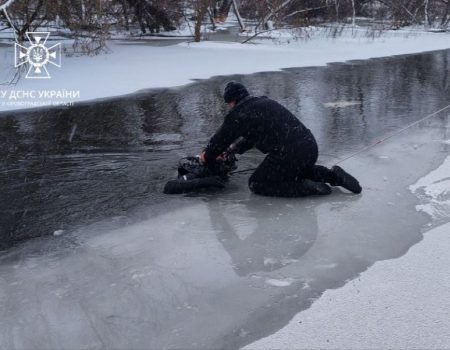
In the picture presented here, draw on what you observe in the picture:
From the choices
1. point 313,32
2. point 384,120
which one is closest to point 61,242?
point 384,120

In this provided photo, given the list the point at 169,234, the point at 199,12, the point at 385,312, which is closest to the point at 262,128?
the point at 169,234

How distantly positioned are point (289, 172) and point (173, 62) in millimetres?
11449

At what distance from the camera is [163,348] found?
316cm

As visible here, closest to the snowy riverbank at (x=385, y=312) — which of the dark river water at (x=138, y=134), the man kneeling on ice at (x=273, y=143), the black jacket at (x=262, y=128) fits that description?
the man kneeling on ice at (x=273, y=143)

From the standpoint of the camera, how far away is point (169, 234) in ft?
15.4

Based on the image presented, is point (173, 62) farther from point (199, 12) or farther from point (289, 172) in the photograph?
point (289, 172)

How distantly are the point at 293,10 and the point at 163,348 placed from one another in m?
23.0

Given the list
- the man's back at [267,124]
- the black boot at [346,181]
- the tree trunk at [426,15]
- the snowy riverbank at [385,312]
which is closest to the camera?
the snowy riverbank at [385,312]

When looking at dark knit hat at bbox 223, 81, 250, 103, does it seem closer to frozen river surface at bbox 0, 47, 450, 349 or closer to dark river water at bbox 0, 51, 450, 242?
frozen river surface at bbox 0, 47, 450, 349

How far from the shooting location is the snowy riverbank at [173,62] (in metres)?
12.2

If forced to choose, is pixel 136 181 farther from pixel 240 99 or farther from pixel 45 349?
pixel 45 349

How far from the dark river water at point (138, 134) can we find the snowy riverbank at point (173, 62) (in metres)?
1.10

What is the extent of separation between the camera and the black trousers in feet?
17.5

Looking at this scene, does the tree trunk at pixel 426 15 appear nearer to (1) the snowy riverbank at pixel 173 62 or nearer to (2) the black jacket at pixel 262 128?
(1) the snowy riverbank at pixel 173 62
